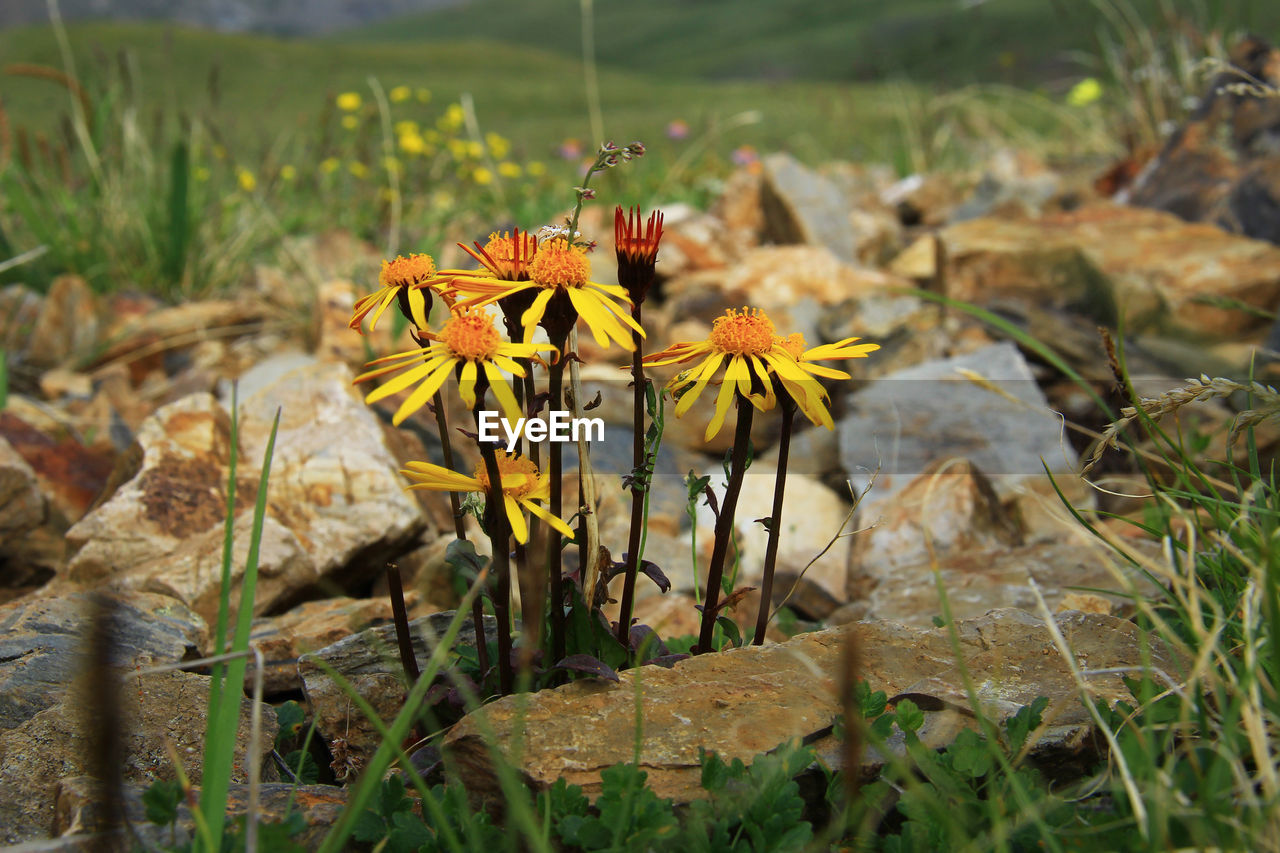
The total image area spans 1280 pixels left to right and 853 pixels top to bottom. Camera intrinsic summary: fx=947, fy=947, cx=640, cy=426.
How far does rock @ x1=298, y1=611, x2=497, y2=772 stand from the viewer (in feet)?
5.16

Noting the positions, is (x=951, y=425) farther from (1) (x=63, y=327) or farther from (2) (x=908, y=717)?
(1) (x=63, y=327)

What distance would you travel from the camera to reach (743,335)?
50.7 inches

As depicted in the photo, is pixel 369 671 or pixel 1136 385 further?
pixel 1136 385

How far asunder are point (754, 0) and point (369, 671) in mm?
130495

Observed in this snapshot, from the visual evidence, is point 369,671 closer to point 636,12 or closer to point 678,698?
point 678,698

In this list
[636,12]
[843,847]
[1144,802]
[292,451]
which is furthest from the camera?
[636,12]

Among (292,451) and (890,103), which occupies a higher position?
(890,103)

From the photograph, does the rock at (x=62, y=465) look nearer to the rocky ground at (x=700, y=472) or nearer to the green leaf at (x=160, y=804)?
the rocky ground at (x=700, y=472)

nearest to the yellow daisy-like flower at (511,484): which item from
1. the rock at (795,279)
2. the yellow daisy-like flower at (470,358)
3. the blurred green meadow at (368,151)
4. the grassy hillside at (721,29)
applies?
the yellow daisy-like flower at (470,358)

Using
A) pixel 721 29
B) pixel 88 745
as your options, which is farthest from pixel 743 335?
pixel 721 29

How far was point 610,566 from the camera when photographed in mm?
1438

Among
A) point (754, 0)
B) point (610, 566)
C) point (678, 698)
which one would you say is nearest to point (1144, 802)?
point (678, 698)

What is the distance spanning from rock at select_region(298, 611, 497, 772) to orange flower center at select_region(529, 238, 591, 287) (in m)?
0.63

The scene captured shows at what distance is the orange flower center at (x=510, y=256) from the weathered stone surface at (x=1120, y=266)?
3.00 meters
